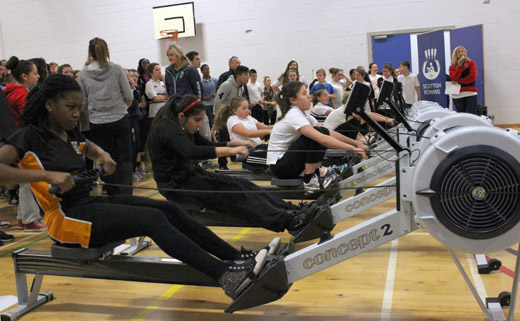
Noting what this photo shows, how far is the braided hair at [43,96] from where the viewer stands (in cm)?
235

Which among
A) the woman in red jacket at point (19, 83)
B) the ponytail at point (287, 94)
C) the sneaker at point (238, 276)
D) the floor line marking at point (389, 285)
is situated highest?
the woman in red jacket at point (19, 83)

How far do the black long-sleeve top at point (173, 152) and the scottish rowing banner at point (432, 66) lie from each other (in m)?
7.14

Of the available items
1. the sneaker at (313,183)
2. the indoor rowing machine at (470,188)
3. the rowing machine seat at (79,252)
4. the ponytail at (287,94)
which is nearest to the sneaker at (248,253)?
the rowing machine seat at (79,252)

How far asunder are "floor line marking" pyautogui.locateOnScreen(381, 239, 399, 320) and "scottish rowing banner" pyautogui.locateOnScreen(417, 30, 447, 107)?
6.48m

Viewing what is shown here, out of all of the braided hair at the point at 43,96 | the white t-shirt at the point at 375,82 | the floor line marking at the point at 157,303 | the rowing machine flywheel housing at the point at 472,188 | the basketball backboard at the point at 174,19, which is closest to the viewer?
the rowing machine flywheel housing at the point at 472,188

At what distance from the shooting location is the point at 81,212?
2373 mm

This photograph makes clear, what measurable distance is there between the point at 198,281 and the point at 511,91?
9.77 m

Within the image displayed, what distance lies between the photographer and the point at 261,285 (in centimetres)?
223

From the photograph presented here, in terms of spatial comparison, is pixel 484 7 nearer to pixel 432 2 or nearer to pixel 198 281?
pixel 432 2

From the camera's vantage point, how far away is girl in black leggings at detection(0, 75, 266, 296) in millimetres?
2285

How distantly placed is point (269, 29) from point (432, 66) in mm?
3702

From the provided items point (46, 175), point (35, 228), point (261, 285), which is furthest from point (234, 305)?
point (35, 228)

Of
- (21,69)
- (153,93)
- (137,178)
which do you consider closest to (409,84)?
(153,93)

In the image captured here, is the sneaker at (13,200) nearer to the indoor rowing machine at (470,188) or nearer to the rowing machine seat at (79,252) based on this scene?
the rowing machine seat at (79,252)
